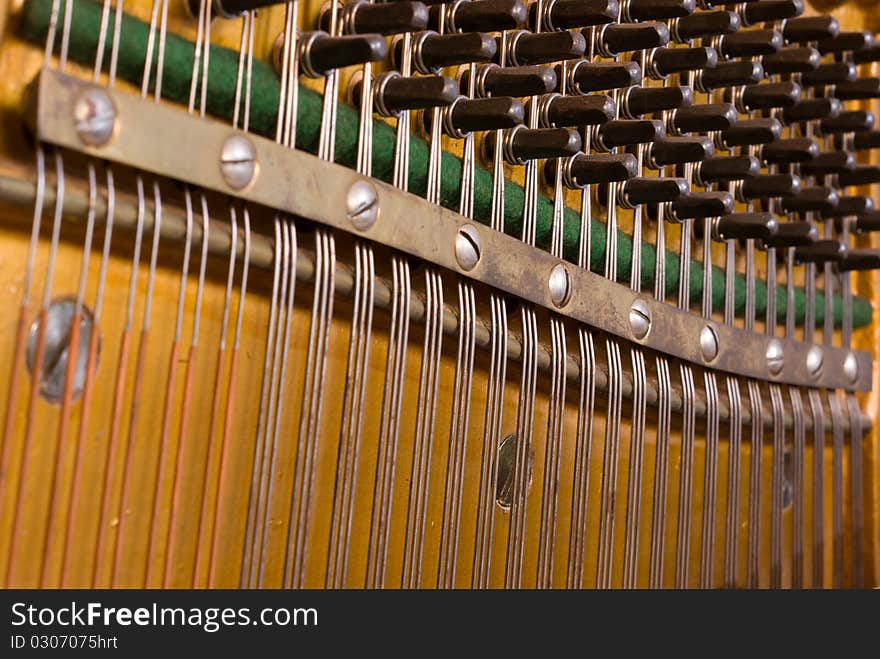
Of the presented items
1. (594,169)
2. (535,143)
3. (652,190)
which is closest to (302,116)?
(535,143)

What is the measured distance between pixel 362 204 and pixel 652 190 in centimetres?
52

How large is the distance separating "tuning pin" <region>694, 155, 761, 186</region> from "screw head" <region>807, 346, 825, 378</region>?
0.35 metres

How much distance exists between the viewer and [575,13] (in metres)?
1.45

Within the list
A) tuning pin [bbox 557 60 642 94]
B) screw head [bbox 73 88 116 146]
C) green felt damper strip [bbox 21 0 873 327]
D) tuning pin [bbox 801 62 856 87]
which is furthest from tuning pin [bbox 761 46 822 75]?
screw head [bbox 73 88 116 146]

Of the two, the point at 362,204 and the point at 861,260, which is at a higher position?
the point at 861,260

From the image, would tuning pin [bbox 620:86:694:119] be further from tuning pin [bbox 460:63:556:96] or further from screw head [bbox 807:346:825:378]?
screw head [bbox 807:346:825:378]

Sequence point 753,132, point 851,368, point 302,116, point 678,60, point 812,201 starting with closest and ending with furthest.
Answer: point 302,116 → point 678,60 → point 753,132 → point 812,201 → point 851,368

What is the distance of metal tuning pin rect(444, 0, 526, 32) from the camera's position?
1313 mm

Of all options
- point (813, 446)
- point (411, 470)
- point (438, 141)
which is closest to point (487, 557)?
point (411, 470)

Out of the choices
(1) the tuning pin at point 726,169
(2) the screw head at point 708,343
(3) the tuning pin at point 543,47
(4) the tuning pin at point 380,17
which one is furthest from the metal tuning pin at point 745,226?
(4) the tuning pin at point 380,17

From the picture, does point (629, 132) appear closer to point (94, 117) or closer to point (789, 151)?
point (789, 151)

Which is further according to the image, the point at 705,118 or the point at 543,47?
the point at 705,118

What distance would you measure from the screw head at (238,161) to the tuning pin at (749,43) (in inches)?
35.2

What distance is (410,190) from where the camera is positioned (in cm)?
135
